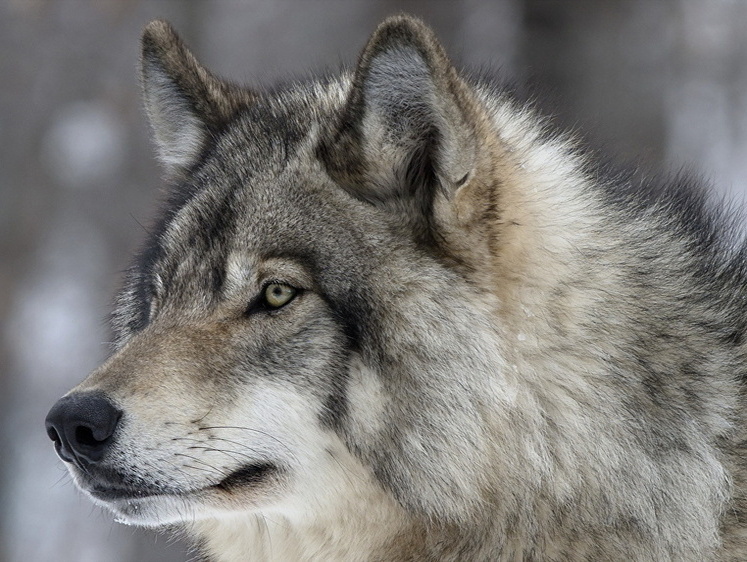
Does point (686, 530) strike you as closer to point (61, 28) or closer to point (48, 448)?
point (48, 448)

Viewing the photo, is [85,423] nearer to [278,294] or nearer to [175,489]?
[175,489]

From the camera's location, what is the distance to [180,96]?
3.34 m

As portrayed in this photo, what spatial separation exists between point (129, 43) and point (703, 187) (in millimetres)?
7517

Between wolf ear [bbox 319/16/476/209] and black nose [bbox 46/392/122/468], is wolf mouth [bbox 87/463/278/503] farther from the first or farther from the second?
wolf ear [bbox 319/16/476/209]

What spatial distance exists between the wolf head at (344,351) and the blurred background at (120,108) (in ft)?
17.6

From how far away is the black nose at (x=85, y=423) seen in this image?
2387 millimetres

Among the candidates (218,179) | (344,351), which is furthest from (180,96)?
(344,351)

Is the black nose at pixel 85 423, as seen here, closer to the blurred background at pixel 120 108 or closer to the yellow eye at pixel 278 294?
the yellow eye at pixel 278 294

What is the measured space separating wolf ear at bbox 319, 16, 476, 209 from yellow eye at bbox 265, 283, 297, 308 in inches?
13.8

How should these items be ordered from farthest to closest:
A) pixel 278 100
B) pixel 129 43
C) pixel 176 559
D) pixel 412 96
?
pixel 129 43, pixel 176 559, pixel 278 100, pixel 412 96

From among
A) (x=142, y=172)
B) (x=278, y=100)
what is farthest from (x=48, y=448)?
(x=278, y=100)

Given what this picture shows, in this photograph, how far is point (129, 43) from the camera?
9547mm

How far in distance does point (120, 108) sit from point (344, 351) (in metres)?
7.52

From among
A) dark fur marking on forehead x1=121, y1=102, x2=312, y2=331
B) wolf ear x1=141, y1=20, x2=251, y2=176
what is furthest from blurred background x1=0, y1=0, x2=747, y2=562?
dark fur marking on forehead x1=121, y1=102, x2=312, y2=331
